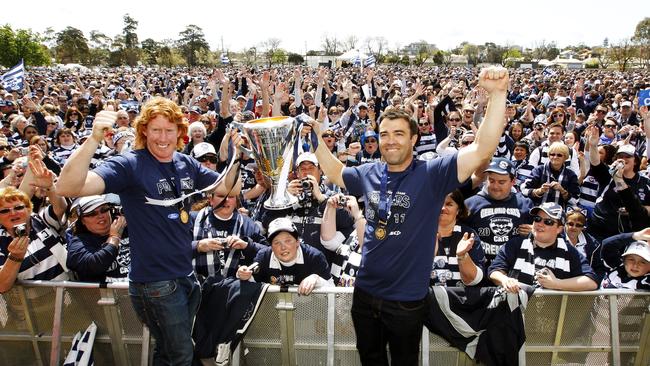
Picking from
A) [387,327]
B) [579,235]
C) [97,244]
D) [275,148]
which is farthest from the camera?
[579,235]

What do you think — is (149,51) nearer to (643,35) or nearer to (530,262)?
(643,35)

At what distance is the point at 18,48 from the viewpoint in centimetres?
5438

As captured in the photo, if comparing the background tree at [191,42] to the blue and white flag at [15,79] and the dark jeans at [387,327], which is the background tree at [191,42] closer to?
the blue and white flag at [15,79]

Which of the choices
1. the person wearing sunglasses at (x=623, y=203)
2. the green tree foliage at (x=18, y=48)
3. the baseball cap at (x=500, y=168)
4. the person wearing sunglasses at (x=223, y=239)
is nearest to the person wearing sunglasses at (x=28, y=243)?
the person wearing sunglasses at (x=223, y=239)

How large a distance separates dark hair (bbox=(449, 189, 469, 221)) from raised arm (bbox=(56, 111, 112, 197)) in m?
2.47

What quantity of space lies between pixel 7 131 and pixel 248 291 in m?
8.46

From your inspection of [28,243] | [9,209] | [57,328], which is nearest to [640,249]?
[57,328]

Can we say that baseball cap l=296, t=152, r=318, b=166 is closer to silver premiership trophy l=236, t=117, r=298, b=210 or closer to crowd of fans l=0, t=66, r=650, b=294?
crowd of fans l=0, t=66, r=650, b=294

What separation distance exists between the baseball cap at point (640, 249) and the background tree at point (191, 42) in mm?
91015

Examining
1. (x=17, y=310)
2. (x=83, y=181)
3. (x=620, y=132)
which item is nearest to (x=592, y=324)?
(x=83, y=181)

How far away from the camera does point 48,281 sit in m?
3.22

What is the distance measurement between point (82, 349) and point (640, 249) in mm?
4096

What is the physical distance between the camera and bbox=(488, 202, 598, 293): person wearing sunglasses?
3.18 m

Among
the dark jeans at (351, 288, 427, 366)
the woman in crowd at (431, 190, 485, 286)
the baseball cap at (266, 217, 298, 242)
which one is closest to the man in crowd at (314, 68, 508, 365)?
the dark jeans at (351, 288, 427, 366)
